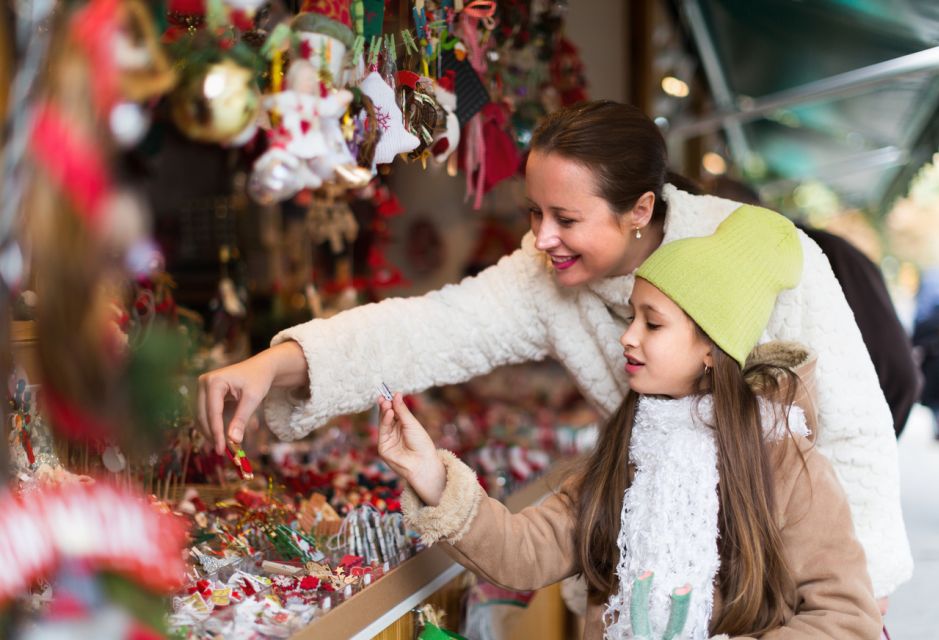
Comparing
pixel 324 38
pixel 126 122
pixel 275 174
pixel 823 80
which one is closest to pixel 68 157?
pixel 126 122

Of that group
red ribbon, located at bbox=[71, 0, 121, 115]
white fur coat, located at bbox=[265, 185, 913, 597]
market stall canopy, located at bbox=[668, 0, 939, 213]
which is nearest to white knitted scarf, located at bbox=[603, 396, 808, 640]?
white fur coat, located at bbox=[265, 185, 913, 597]

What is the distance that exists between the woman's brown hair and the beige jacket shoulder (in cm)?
55

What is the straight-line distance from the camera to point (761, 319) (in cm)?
150

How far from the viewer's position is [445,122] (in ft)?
5.77

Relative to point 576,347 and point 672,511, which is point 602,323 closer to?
point 576,347

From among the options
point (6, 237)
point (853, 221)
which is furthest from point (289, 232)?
point (853, 221)

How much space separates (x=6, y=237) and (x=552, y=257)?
105cm

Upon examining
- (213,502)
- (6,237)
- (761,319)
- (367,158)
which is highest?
(6,237)

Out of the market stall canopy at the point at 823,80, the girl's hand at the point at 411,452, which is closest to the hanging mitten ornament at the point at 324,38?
the girl's hand at the point at 411,452

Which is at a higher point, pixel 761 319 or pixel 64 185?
pixel 64 185

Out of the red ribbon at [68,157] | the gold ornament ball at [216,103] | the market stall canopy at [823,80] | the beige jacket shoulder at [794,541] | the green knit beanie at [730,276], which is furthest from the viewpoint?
the market stall canopy at [823,80]

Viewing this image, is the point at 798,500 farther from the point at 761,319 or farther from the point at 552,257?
the point at 552,257

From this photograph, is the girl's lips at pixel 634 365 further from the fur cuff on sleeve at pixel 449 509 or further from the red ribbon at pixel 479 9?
the red ribbon at pixel 479 9

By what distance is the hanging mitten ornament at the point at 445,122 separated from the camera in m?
1.74
